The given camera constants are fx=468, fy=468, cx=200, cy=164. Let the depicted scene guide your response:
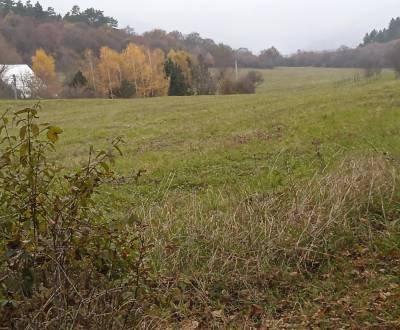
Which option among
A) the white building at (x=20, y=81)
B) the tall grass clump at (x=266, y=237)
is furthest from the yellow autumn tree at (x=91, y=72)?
the tall grass clump at (x=266, y=237)

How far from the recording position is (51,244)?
3025 mm

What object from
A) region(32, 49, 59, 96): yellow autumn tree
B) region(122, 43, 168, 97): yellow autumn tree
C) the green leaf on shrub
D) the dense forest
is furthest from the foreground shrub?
region(32, 49, 59, 96): yellow autumn tree

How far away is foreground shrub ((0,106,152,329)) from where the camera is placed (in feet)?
9.80

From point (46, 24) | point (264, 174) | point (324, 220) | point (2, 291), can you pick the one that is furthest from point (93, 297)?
point (46, 24)

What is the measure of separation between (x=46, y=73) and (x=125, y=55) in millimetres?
12276

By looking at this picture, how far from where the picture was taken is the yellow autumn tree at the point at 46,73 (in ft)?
203

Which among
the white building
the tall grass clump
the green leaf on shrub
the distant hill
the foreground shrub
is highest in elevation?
the distant hill

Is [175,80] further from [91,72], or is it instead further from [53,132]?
[53,132]

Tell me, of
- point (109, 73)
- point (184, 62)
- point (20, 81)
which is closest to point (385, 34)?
point (184, 62)

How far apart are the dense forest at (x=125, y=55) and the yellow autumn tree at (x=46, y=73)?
14cm

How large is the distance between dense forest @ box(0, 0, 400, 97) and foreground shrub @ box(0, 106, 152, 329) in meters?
55.8

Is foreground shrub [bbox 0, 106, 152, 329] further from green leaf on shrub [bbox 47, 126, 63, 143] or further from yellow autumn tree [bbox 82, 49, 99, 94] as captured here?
yellow autumn tree [bbox 82, 49, 99, 94]

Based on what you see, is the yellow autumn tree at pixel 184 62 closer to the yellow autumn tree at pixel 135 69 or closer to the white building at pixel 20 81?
the yellow autumn tree at pixel 135 69

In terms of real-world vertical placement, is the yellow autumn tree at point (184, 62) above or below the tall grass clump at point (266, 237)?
above
